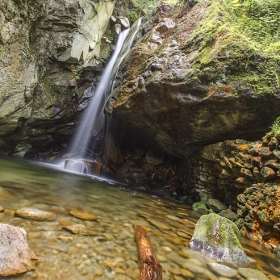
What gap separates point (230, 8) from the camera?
6.41m

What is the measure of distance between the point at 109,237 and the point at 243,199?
11.1ft

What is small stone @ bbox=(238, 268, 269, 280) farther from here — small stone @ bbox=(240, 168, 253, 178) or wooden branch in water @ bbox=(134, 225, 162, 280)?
small stone @ bbox=(240, 168, 253, 178)

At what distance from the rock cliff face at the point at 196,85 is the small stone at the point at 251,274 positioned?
4233 millimetres

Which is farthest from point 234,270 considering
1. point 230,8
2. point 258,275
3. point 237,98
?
point 230,8

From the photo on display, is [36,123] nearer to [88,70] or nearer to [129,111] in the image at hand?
[88,70]

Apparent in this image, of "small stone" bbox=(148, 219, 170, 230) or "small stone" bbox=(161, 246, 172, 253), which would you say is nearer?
"small stone" bbox=(161, 246, 172, 253)

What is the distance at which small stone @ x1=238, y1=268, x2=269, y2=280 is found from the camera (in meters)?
2.26

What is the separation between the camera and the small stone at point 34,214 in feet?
8.30

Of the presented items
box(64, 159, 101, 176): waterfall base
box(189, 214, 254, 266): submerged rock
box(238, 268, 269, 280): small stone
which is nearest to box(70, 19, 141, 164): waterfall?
box(64, 159, 101, 176): waterfall base

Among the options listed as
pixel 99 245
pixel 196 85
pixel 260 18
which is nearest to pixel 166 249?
pixel 99 245

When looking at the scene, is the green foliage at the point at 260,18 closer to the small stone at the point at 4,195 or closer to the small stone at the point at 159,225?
the small stone at the point at 159,225

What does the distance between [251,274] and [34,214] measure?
2714 mm

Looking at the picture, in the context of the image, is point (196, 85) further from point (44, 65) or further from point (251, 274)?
point (44, 65)

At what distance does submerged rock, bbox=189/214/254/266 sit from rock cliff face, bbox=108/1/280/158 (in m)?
3.76
